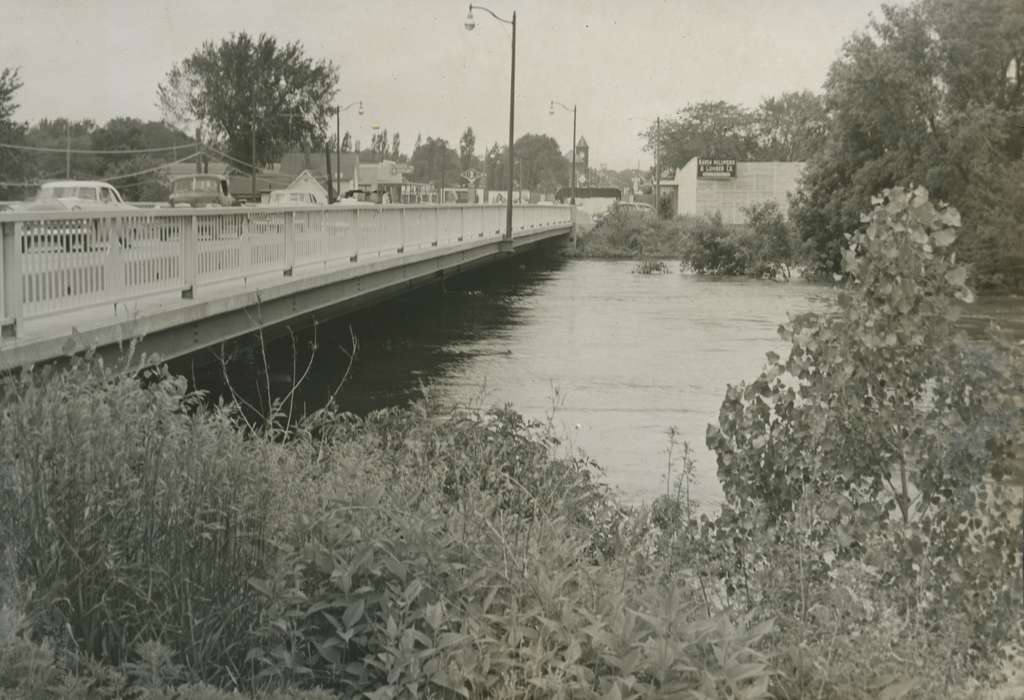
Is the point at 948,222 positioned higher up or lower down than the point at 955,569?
higher up

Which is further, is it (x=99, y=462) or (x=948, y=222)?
(x=948, y=222)

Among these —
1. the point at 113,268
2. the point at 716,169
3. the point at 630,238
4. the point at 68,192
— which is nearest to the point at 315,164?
the point at 716,169

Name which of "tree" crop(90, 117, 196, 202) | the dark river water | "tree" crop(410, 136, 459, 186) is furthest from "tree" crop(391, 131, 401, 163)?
the dark river water

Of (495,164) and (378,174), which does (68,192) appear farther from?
(495,164)

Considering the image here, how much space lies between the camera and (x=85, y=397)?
19.1 ft

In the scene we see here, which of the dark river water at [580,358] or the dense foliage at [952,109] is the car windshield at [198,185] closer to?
the dark river water at [580,358]

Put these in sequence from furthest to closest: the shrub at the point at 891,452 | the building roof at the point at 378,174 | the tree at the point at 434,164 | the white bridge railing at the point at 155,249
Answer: the tree at the point at 434,164, the building roof at the point at 378,174, the white bridge railing at the point at 155,249, the shrub at the point at 891,452

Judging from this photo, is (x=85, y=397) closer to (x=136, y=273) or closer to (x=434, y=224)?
(x=136, y=273)

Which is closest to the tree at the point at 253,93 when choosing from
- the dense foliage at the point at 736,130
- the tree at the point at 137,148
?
the tree at the point at 137,148

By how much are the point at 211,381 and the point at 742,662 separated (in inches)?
515

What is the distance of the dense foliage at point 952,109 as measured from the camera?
43000 millimetres

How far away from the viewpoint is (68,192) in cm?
3166

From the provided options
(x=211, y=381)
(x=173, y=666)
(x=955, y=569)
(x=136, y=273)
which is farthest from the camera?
(x=211, y=381)

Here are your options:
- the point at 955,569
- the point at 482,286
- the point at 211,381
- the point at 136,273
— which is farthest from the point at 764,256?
the point at 955,569
